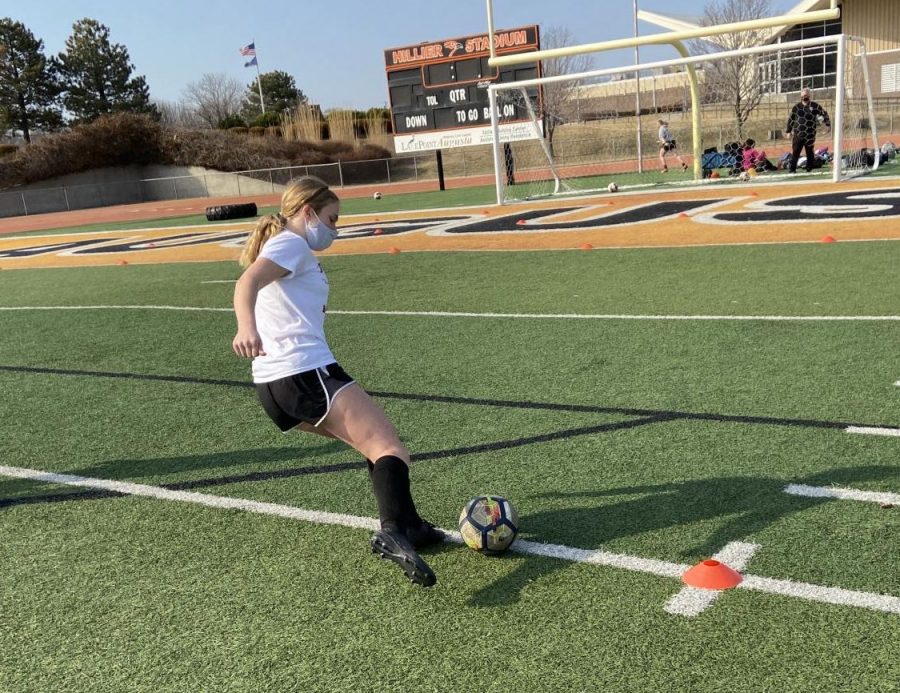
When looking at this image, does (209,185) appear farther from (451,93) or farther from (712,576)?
(712,576)

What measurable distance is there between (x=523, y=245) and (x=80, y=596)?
10.7 m

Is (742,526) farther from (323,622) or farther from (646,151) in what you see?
(646,151)

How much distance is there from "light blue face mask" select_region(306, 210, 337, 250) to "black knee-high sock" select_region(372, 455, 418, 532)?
928mm

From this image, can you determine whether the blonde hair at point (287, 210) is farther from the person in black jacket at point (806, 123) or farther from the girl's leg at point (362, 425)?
the person in black jacket at point (806, 123)

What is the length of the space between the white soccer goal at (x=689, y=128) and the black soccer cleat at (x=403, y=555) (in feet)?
58.9

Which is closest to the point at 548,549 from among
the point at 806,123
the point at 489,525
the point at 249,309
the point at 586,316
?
the point at 489,525

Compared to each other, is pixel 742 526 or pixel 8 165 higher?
pixel 8 165

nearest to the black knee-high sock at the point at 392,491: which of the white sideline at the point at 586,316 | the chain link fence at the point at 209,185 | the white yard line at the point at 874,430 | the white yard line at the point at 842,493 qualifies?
the white yard line at the point at 842,493

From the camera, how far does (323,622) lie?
312 cm

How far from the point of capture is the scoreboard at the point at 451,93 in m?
24.0

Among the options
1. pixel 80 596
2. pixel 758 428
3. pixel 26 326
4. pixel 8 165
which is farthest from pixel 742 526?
pixel 8 165

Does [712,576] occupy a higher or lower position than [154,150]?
lower

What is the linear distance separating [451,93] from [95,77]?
5416 centimetres

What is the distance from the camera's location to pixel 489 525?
→ 353cm
